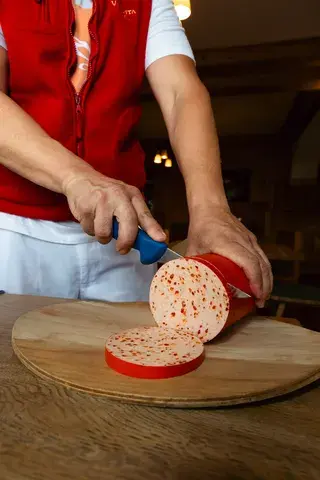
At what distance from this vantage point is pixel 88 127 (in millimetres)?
1079

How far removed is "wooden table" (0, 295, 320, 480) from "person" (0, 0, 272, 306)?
42 cm

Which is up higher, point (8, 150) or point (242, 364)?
point (8, 150)

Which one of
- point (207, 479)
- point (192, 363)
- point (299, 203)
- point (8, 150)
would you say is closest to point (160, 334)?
point (192, 363)

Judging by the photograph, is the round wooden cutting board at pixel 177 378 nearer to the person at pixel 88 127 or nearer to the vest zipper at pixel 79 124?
the person at pixel 88 127

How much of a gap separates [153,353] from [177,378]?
59mm

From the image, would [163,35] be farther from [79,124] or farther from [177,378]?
[177,378]

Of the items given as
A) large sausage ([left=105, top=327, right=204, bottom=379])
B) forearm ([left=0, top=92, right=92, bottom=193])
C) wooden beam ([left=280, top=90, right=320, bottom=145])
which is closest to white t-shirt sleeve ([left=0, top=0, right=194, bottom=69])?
forearm ([left=0, top=92, right=92, bottom=193])

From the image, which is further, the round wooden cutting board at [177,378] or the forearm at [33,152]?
the forearm at [33,152]

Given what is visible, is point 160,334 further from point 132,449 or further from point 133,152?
point 133,152

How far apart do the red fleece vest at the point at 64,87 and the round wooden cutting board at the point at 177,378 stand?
12.2 inches

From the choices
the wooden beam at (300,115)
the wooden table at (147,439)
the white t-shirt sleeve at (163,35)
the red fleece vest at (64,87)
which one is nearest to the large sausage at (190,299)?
the wooden table at (147,439)

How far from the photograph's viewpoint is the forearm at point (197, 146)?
1.04m

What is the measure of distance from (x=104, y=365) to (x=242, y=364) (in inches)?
7.7

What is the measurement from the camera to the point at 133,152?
1.18 meters
